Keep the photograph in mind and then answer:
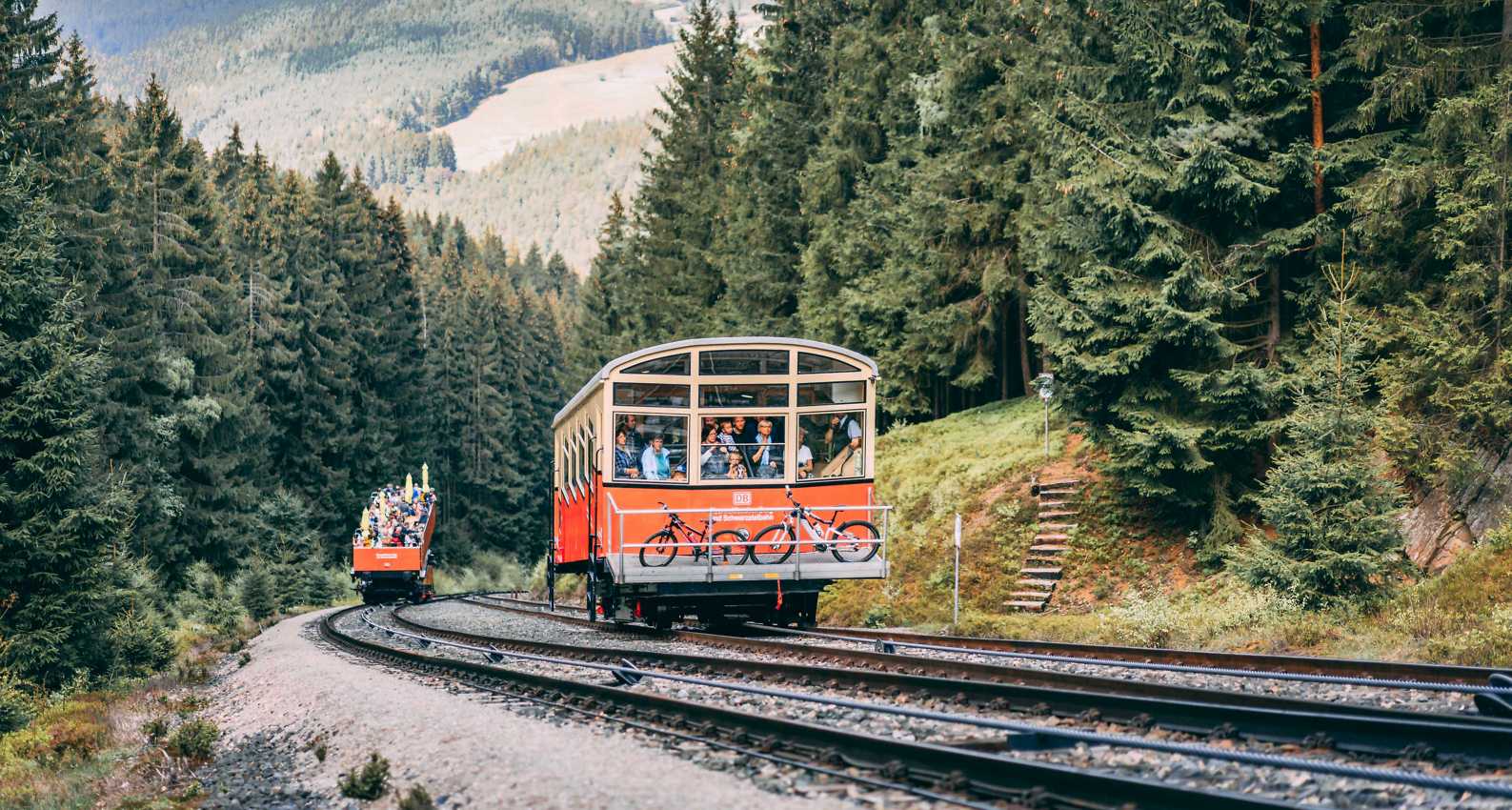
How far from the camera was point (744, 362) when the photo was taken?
16.6m

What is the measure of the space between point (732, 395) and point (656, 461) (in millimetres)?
1317

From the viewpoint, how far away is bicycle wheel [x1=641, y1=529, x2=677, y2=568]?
15930mm

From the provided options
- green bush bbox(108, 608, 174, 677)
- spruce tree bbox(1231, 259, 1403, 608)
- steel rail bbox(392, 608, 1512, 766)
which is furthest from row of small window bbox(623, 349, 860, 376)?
green bush bbox(108, 608, 174, 677)

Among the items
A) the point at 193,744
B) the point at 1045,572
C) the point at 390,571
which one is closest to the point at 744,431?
the point at 1045,572

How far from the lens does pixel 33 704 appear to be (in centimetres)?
1515

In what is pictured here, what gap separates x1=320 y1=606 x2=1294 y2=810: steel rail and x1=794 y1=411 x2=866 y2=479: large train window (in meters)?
6.94

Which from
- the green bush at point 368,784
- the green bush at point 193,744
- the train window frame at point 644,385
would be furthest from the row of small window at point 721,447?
the green bush at point 368,784

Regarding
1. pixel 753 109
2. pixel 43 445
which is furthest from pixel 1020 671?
pixel 753 109

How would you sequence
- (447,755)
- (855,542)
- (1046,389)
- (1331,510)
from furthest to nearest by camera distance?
(1046,389) < (855,542) < (1331,510) < (447,755)

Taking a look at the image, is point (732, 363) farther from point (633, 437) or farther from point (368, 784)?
point (368, 784)

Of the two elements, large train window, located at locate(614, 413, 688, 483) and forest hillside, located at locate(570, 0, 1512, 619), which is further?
large train window, located at locate(614, 413, 688, 483)

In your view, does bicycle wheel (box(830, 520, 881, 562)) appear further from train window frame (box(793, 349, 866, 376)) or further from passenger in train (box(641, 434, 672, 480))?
passenger in train (box(641, 434, 672, 480))

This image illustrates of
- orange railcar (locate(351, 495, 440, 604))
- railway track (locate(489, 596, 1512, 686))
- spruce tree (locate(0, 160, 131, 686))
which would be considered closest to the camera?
railway track (locate(489, 596, 1512, 686))

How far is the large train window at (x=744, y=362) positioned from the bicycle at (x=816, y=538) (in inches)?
66.8
